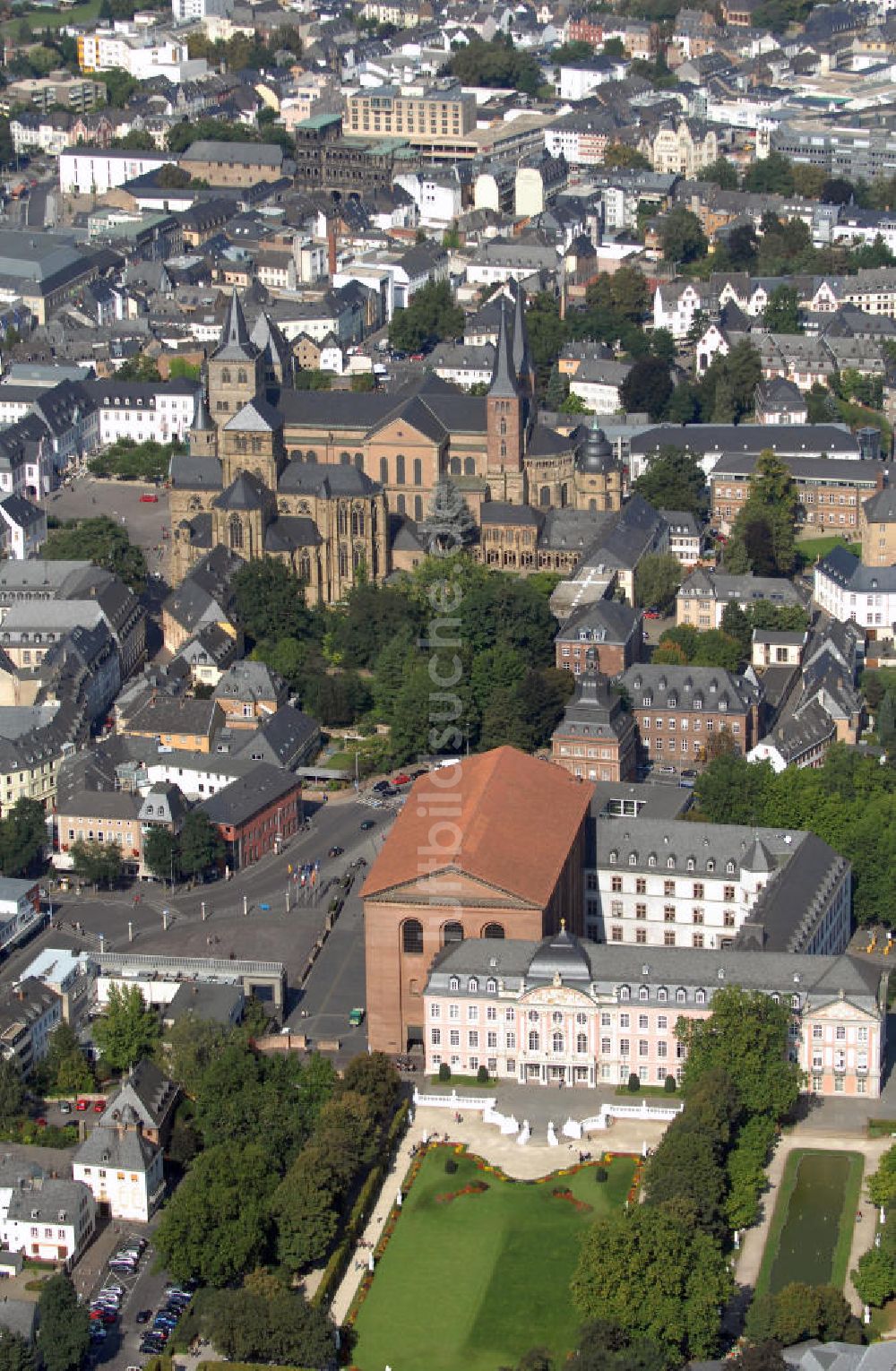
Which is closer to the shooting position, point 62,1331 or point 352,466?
point 62,1331

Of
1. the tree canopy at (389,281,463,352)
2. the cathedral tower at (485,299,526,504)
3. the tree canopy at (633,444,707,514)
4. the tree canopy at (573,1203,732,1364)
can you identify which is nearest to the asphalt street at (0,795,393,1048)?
the tree canopy at (573,1203,732,1364)

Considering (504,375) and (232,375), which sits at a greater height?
(504,375)

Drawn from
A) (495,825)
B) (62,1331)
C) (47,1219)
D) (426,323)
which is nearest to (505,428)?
(426,323)

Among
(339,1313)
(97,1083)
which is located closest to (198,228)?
(97,1083)

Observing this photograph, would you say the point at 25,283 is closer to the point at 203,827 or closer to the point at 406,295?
the point at 406,295

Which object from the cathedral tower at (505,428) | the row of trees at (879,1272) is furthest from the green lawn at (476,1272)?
the cathedral tower at (505,428)

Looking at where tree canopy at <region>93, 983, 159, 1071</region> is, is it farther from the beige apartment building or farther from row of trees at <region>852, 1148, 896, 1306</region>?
the beige apartment building

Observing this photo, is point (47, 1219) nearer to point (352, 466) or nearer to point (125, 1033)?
point (125, 1033)
